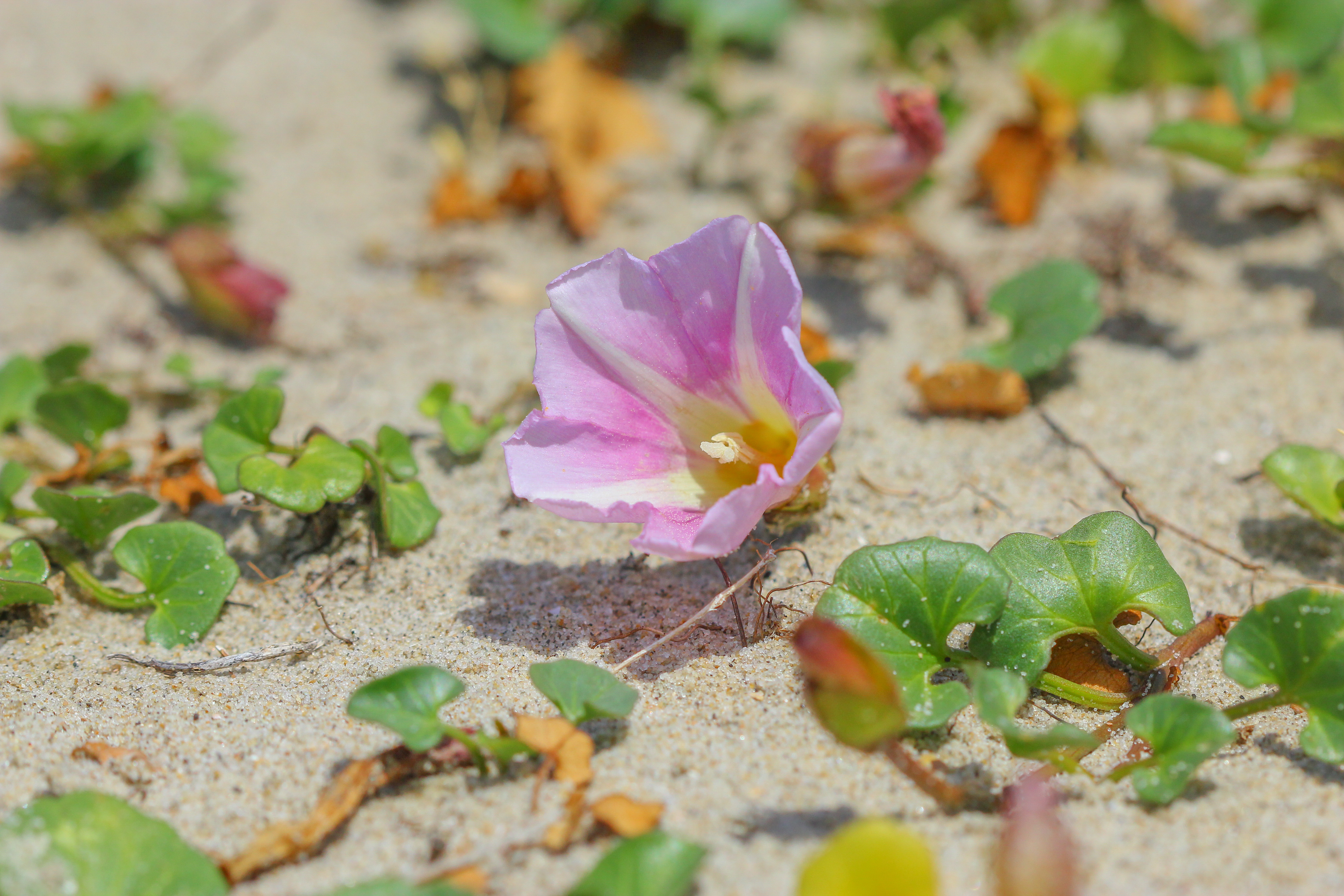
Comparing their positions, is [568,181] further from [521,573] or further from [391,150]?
[521,573]

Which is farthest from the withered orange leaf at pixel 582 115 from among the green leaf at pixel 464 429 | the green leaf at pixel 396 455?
the green leaf at pixel 396 455

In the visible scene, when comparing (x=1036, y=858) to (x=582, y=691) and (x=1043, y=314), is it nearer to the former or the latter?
(x=582, y=691)

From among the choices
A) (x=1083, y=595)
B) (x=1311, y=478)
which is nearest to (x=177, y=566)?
(x=1083, y=595)

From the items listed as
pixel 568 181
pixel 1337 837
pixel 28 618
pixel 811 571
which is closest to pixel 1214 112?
pixel 568 181

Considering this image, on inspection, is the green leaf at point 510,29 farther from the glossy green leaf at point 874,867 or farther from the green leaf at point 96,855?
the glossy green leaf at point 874,867

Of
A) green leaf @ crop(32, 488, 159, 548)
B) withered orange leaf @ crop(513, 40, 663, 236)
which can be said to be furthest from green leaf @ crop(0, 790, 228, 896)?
withered orange leaf @ crop(513, 40, 663, 236)

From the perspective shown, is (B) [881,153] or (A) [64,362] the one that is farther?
(B) [881,153]

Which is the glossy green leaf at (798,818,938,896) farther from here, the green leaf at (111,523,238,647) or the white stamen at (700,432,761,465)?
the green leaf at (111,523,238,647)
